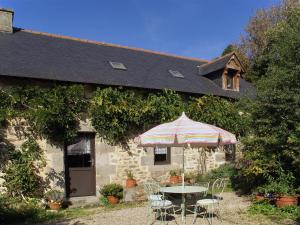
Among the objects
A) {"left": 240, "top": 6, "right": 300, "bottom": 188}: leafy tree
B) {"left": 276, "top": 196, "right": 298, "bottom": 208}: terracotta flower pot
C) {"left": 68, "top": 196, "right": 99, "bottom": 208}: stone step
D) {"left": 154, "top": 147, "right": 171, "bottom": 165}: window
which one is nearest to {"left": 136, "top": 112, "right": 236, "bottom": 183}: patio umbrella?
{"left": 240, "top": 6, "right": 300, "bottom": 188}: leafy tree

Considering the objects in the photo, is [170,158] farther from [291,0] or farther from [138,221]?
[291,0]

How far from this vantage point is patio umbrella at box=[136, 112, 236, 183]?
6691 mm

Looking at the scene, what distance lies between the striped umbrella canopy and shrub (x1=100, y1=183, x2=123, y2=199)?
3589mm

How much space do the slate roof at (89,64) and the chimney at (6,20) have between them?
0.25 metres

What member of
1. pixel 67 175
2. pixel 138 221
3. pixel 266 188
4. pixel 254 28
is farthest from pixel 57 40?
pixel 254 28

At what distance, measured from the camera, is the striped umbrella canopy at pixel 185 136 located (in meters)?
6.69

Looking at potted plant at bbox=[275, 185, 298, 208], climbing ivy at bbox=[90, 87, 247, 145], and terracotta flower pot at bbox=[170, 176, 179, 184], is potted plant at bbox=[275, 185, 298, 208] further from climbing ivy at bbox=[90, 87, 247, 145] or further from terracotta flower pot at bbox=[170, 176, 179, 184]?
terracotta flower pot at bbox=[170, 176, 179, 184]

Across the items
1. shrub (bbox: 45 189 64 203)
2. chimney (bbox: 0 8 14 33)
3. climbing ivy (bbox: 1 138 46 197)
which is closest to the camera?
climbing ivy (bbox: 1 138 46 197)

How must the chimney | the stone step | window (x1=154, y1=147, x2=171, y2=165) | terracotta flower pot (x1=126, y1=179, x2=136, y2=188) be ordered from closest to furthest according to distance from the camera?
the stone step → terracotta flower pot (x1=126, y1=179, x2=136, y2=188) → the chimney → window (x1=154, y1=147, x2=171, y2=165)

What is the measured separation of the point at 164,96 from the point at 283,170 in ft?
15.9

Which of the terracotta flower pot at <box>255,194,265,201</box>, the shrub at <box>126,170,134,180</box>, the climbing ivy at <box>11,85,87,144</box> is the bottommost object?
the terracotta flower pot at <box>255,194,265,201</box>

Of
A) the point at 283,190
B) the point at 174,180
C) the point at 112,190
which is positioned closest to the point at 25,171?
the point at 112,190

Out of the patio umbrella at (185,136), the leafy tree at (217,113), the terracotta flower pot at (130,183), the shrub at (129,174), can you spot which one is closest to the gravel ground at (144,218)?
the terracotta flower pot at (130,183)

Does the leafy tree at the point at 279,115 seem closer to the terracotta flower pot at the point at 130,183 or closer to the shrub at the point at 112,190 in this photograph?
the terracotta flower pot at the point at 130,183
